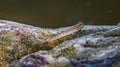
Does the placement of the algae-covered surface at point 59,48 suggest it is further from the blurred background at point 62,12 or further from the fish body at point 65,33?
the blurred background at point 62,12

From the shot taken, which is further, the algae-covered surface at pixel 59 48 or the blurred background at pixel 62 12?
the blurred background at pixel 62 12

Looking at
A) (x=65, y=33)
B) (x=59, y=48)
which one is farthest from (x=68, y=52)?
(x=65, y=33)

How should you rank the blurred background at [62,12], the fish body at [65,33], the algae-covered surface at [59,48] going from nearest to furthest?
the algae-covered surface at [59,48], the fish body at [65,33], the blurred background at [62,12]

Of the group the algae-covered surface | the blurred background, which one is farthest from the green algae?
the blurred background

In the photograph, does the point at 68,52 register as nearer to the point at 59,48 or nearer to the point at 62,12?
the point at 59,48

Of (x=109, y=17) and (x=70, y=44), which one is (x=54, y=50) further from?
(x=109, y=17)

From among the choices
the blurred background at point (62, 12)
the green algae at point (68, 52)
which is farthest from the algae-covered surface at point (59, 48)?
the blurred background at point (62, 12)
